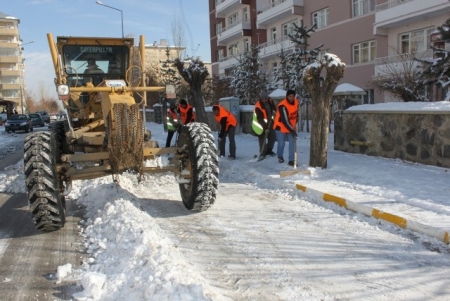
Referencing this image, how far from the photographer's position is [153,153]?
5.58 m

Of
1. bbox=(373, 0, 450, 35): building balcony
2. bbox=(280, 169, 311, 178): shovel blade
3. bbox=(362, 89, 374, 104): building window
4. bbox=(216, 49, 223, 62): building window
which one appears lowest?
bbox=(280, 169, 311, 178): shovel blade

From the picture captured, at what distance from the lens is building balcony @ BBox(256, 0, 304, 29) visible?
1135 inches

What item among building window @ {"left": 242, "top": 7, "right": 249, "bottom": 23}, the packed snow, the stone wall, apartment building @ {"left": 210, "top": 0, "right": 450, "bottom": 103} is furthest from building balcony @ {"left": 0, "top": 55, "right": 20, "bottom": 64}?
the stone wall

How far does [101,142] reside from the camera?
5824 mm

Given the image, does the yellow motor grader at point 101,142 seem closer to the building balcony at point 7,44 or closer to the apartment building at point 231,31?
the apartment building at point 231,31

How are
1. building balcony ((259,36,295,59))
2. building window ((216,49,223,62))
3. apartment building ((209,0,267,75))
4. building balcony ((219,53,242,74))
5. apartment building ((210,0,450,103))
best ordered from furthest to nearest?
building window ((216,49,223,62)) → building balcony ((219,53,242,74)) → apartment building ((209,0,267,75)) → building balcony ((259,36,295,59)) → apartment building ((210,0,450,103))

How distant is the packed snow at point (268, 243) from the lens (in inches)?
132

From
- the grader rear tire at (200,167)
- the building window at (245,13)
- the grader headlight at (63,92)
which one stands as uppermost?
the building window at (245,13)

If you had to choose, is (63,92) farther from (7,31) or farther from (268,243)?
(7,31)

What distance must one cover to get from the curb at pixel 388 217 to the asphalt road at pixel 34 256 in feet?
11.7

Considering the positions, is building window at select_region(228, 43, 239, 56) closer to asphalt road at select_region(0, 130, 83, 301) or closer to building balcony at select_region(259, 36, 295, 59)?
building balcony at select_region(259, 36, 295, 59)

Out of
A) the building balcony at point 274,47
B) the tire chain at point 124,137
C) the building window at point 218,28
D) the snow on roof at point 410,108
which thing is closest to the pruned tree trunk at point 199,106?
the snow on roof at point 410,108

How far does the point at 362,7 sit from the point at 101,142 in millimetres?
22124

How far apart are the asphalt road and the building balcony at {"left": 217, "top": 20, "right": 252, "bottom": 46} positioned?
3287 cm
